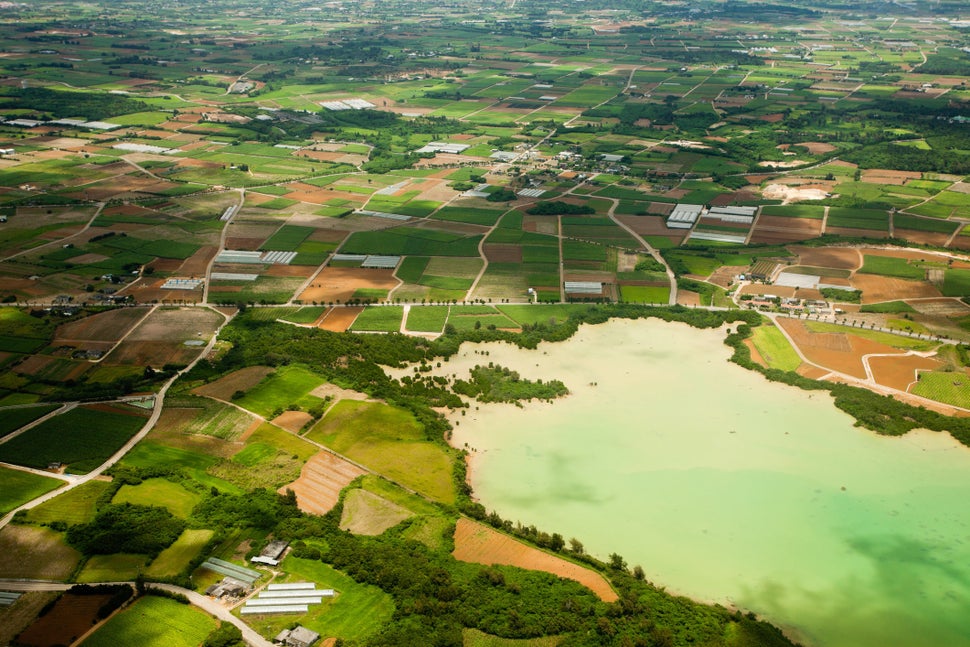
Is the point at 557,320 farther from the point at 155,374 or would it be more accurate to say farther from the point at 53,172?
the point at 53,172

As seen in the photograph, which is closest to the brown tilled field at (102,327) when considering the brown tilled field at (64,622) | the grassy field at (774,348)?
the brown tilled field at (64,622)

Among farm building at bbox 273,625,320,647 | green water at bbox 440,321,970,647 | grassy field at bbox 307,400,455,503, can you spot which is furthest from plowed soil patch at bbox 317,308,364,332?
farm building at bbox 273,625,320,647

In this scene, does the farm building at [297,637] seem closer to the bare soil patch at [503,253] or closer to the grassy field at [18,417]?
the grassy field at [18,417]

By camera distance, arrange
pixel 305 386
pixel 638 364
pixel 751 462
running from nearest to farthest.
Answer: pixel 751 462 < pixel 305 386 < pixel 638 364

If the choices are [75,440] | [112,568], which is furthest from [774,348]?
[75,440]

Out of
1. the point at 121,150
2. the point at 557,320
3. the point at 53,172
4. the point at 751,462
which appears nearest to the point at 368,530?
the point at 751,462

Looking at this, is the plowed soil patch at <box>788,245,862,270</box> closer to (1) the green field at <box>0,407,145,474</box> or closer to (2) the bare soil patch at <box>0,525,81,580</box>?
(1) the green field at <box>0,407,145,474</box>
